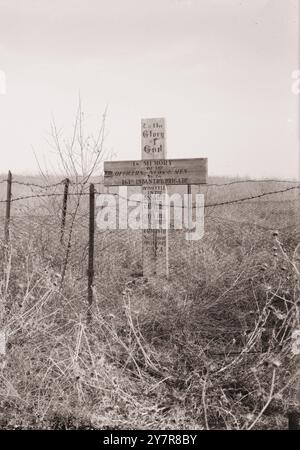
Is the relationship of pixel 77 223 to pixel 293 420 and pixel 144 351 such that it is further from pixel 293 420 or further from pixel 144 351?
pixel 293 420

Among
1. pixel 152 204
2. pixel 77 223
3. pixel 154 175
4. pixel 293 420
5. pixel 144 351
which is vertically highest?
pixel 154 175

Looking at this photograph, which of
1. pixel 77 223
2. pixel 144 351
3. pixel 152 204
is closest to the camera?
pixel 144 351

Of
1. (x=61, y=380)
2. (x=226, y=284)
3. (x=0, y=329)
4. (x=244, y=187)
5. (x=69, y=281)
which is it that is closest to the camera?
(x=61, y=380)

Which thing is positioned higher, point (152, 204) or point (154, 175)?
point (154, 175)

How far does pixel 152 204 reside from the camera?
7.80m

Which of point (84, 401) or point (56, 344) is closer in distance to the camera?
point (84, 401)

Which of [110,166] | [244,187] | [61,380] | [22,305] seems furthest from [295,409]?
[244,187]

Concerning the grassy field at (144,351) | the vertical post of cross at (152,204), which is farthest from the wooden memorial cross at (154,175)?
the grassy field at (144,351)

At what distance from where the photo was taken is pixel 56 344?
4.41 metres

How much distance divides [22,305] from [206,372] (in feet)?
5.13

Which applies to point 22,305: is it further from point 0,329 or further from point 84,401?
point 84,401

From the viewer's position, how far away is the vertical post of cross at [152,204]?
7.71 meters

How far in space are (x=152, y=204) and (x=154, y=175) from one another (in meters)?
0.45

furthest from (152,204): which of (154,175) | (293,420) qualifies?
(293,420)
